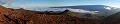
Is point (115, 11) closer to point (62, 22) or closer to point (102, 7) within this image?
point (102, 7)

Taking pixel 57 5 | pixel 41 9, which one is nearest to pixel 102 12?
pixel 57 5

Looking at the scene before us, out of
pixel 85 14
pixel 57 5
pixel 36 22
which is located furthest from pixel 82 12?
pixel 36 22

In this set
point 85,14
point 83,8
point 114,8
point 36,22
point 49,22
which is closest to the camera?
point 114,8

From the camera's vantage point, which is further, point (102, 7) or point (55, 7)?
point (55, 7)

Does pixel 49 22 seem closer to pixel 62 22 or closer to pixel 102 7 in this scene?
pixel 62 22

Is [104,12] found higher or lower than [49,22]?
higher

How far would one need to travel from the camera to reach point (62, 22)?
15477 mm

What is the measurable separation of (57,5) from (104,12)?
184 centimetres

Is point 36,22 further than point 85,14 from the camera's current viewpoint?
Yes

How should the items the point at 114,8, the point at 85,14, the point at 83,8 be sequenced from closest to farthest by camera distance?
1. the point at 114,8
2. the point at 83,8
3. the point at 85,14

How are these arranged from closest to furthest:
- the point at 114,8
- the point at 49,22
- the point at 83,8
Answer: the point at 114,8, the point at 83,8, the point at 49,22

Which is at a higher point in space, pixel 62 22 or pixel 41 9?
pixel 41 9

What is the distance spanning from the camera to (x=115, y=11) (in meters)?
9.62

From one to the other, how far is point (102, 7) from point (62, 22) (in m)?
6.34
